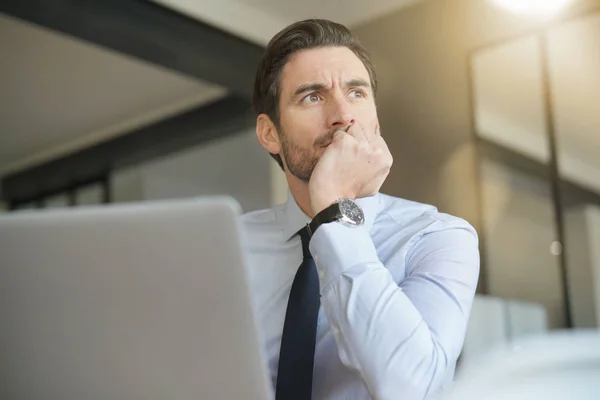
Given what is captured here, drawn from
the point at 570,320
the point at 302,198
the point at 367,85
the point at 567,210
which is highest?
the point at 367,85

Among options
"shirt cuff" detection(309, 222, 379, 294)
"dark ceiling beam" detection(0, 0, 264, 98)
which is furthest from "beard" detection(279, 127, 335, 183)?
"dark ceiling beam" detection(0, 0, 264, 98)

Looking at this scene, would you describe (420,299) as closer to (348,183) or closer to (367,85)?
(348,183)

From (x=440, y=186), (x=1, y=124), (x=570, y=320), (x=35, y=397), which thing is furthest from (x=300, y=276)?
(x=1, y=124)

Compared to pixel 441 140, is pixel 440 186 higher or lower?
lower

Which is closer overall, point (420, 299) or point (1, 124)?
point (420, 299)

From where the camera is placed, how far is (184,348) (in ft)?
1.75

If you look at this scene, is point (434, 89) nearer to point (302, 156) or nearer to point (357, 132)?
point (302, 156)

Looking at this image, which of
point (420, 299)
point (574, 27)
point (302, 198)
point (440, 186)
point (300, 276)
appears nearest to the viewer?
point (420, 299)

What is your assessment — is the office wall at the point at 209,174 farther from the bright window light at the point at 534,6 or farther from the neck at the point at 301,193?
the neck at the point at 301,193

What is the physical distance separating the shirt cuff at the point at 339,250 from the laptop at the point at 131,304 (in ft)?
1.34

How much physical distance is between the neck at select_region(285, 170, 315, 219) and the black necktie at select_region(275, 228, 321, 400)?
6.1 inches

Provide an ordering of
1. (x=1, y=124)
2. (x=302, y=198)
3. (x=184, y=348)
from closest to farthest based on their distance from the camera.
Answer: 1. (x=184, y=348)
2. (x=302, y=198)
3. (x=1, y=124)

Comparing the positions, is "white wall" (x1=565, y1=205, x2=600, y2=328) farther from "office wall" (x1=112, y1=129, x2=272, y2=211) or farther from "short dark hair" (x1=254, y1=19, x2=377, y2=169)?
"office wall" (x1=112, y1=129, x2=272, y2=211)

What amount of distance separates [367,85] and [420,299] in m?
0.55
